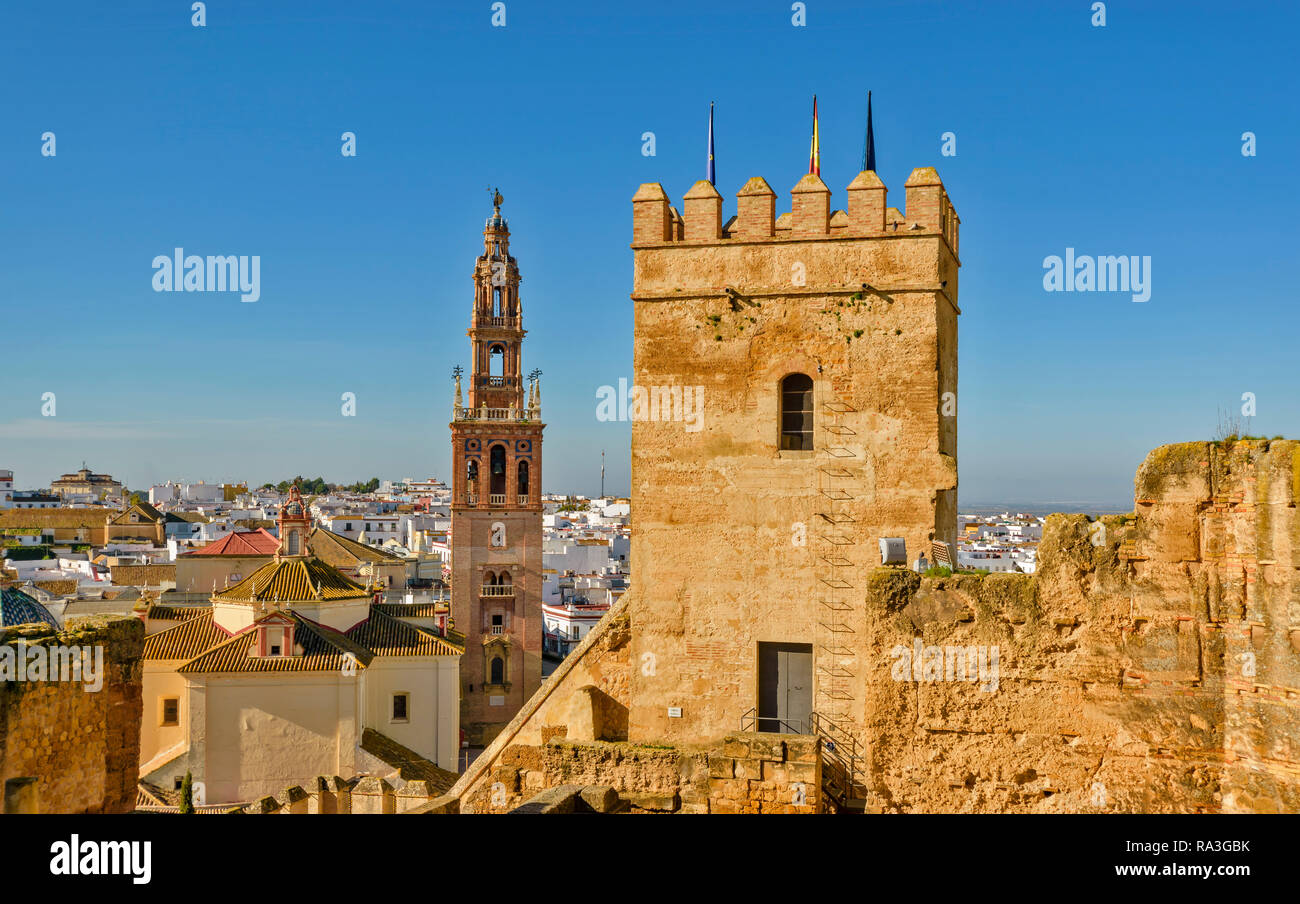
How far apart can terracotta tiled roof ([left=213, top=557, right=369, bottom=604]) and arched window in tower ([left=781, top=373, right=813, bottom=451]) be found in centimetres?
2698

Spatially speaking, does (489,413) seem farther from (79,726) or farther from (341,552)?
(79,726)

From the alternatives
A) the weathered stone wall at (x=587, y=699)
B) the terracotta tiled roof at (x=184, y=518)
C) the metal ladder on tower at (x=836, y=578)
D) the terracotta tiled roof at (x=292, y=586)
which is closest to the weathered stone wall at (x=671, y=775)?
the weathered stone wall at (x=587, y=699)

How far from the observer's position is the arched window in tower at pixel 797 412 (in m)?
13.4

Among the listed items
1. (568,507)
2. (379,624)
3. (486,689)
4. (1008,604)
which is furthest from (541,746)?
(568,507)

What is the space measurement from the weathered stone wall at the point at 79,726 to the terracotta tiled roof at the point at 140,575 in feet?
172

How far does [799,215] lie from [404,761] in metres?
23.5

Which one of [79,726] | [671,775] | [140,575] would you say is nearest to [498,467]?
[140,575]

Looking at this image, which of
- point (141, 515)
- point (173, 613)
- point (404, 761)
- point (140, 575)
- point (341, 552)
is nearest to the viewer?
point (404, 761)

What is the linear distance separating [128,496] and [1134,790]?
13630cm

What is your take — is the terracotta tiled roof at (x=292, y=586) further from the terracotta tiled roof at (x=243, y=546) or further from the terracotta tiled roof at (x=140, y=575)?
the terracotta tiled roof at (x=140, y=575)

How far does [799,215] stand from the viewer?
44.5ft

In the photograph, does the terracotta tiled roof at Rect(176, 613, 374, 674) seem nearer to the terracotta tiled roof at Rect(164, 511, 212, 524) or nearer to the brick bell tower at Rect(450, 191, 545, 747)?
the brick bell tower at Rect(450, 191, 545, 747)

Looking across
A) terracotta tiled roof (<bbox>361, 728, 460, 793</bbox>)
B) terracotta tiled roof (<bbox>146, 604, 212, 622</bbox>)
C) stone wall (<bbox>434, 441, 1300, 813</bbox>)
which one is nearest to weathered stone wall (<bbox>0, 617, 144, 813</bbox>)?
stone wall (<bbox>434, 441, 1300, 813</bbox>)

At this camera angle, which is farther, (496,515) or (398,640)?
(496,515)
